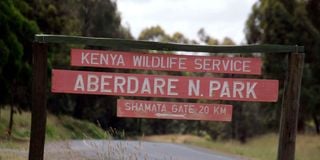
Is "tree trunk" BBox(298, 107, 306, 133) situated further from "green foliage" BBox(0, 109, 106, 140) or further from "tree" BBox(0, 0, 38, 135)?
"tree" BBox(0, 0, 38, 135)

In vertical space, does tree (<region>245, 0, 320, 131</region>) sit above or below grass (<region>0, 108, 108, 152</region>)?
above

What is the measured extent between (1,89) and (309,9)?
2256 cm

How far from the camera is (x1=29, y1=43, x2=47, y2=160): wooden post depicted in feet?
33.5

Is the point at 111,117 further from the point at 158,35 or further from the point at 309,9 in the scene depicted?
the point at 158,35

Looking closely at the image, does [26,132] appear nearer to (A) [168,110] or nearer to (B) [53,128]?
(B) [53,128]

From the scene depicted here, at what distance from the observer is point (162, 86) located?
10398 millimetres

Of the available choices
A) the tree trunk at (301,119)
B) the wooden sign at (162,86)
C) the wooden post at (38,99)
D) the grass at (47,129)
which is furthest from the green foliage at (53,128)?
the tree trunk at (301,119)

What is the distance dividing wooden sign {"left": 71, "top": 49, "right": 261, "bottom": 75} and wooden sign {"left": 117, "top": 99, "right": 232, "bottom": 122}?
1.78 feet

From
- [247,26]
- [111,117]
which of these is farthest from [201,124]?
[247,26]

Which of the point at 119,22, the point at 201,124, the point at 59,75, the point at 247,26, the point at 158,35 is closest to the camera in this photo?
the point at 59,75

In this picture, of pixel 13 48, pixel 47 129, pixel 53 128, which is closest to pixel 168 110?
pixel 13 48

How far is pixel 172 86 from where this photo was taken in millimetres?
10430

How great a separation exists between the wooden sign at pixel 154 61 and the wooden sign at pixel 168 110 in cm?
54

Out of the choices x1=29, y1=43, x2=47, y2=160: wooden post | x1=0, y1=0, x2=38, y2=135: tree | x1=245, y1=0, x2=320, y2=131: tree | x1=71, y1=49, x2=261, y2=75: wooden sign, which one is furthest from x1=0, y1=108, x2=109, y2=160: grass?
x1=245, y1=0, x2=320, y2=131: tree
